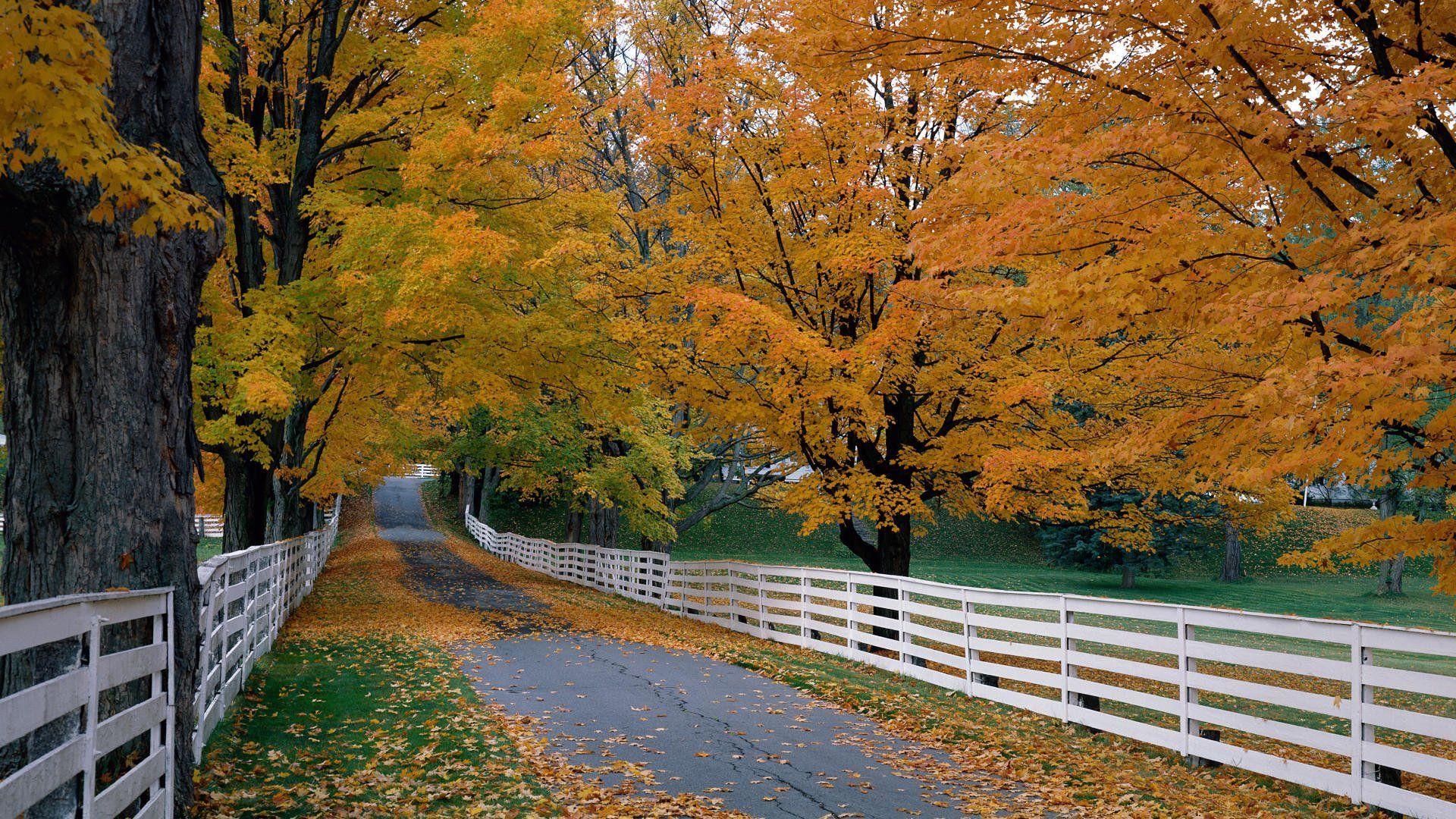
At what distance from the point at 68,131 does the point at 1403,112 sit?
599 centimetres

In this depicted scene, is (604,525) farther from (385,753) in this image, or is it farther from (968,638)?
(385,753)

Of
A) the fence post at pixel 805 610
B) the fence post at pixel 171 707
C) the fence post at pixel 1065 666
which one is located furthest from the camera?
the fence post at pixel 805 610

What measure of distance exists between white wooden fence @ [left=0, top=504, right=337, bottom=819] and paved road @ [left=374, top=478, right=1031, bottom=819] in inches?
93.1

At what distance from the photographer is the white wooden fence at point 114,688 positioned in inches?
124

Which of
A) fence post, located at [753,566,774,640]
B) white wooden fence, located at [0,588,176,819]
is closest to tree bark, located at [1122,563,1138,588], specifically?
fence post, located at [753,566,774,640]

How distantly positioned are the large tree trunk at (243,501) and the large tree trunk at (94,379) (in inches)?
417

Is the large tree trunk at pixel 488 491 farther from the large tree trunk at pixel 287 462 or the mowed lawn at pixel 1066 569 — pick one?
the large tree trunk at pixel 287 462

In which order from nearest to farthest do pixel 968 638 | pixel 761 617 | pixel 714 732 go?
pixel 714 732 → pixel 968 638 → pixel 761 617

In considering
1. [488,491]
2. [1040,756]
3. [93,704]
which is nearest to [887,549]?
[1040,756]

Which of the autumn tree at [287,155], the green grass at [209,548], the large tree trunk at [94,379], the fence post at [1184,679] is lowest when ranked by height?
the green grass at [209,548]

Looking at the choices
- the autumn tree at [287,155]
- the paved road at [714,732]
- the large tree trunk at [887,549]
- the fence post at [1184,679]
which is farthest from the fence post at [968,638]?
the autumn tree at [287,155]

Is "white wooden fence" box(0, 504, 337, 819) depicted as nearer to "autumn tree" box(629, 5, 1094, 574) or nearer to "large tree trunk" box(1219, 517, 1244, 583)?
"autumn tree" box(629, 5, 1094, 574)

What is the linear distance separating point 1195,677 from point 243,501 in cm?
1342

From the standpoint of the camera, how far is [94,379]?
520cm
